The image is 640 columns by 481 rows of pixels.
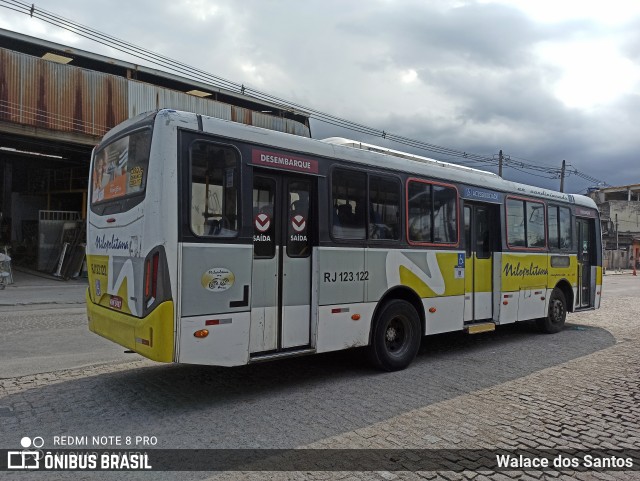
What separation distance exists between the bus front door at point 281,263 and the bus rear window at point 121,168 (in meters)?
1.20

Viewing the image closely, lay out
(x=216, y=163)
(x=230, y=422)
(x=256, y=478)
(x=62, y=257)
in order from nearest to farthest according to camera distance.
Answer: (x=256, y=478) < (x=230, y=422) < (x=216, y=163) < (x=62, y=257)

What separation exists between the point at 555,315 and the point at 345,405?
684cm

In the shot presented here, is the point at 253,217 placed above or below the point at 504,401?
above

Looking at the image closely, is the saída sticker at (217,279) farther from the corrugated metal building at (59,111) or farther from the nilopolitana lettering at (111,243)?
the corrugated metal building at (59,111)

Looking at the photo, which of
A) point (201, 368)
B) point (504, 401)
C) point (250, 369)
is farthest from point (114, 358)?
point (504, 401)

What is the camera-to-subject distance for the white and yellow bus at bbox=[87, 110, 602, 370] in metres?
4.80

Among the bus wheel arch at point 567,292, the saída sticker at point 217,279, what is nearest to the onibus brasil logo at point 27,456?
the saída sticker at point 217,279

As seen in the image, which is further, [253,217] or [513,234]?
[513,234]

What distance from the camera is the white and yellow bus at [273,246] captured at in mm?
4805

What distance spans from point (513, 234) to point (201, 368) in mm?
6014

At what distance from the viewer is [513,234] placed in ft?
29.7

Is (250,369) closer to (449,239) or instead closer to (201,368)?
(201,368)

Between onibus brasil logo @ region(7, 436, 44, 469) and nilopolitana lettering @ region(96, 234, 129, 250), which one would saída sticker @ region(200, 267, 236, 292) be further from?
onibus brasil logo @ region(7, 436, 44, 469)

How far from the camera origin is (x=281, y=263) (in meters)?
5.66
